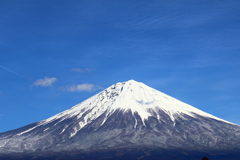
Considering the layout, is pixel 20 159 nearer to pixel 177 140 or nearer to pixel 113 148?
pixel 113 148

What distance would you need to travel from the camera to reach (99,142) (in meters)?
195

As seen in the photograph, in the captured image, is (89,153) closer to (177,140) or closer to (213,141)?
(177,140)

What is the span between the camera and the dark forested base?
169m

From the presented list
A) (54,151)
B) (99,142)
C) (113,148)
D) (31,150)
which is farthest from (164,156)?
(31,150)

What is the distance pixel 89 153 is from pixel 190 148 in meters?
44.8

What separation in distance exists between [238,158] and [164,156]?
29425mm

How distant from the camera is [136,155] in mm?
172375

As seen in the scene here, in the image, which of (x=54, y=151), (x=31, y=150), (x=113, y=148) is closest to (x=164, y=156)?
(x=113, y=148)

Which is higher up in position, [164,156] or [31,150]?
[31,150]

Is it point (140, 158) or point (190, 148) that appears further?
point (190, 148)

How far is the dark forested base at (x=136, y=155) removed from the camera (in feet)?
556

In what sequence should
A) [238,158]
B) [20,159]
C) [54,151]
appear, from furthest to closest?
[54,151] < [20,159] < [238,158]

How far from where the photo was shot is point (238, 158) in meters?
166

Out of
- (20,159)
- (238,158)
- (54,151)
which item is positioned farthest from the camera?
(54,151)
